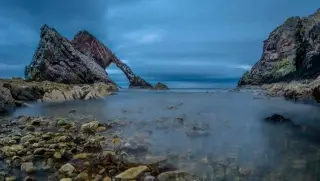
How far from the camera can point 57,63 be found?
221 ft

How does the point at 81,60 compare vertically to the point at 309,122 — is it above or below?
above

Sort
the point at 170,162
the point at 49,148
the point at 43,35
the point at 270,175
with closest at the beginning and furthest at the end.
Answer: the point at 270,175, the point at 170,162, the point at 49,148, the point at 43,35

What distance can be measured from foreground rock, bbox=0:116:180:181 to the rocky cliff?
83.2m

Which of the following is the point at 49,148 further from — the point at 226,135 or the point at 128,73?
the point at 128,73

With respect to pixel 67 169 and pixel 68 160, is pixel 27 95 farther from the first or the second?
pixel 67 169

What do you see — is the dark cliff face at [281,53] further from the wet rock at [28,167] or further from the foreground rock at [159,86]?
the wet rock at [28,167]

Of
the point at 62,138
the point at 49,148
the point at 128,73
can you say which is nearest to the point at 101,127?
the point at 62,138

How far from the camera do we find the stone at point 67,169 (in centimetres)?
803

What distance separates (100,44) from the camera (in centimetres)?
9881

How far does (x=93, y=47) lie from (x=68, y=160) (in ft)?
292

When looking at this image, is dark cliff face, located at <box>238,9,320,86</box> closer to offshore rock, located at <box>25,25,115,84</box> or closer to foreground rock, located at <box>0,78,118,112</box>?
offshore rock, located at <box>25,25,115,84</box>

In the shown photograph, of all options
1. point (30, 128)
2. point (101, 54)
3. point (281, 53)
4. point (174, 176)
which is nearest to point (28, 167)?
point (174, 176)

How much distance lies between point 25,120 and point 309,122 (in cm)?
1500

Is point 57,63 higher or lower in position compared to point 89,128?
higher
